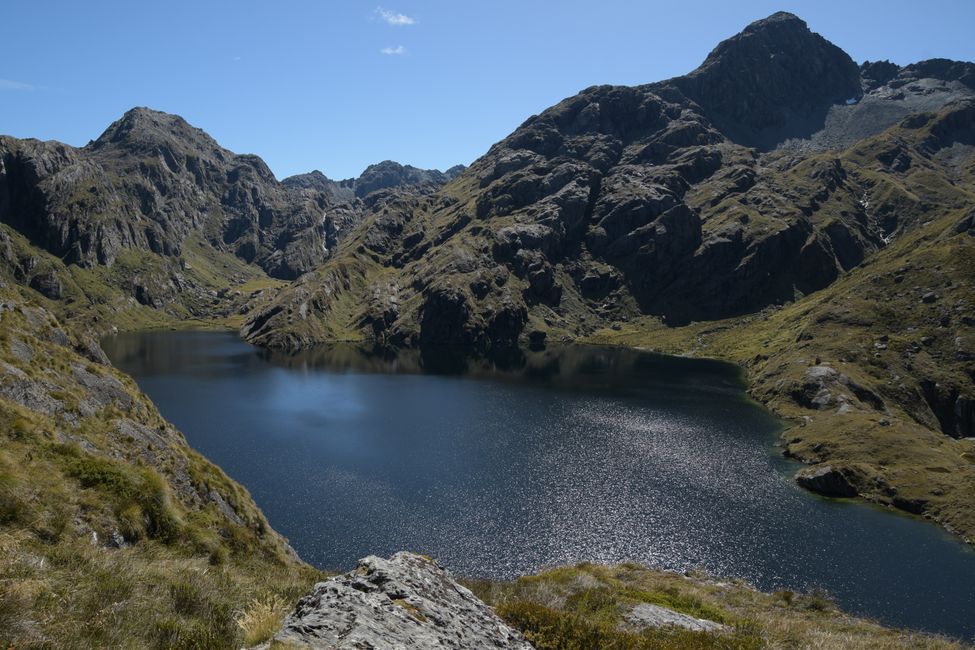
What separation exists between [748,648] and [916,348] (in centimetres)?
21527

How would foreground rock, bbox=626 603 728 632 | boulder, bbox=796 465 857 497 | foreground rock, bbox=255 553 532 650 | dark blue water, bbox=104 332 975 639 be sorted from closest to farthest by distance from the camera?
foreground rock, bbox=255 553 532 650
foreground rock, bbox=626 603 728 632
dark blue water, bbox=104 332 975 639
boulder, bbox=796 465 857 497

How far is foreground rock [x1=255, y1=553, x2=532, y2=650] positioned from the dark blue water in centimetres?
6442

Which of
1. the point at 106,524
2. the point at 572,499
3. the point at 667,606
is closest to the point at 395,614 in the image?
the point at 106,524

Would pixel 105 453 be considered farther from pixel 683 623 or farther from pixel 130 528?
pixel 683 623

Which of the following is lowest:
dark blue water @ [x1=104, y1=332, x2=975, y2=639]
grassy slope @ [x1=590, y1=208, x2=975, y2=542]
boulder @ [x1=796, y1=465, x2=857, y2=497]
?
Answer: dark blue water @ [x1=104, y1=332, x2=975, y2=639]

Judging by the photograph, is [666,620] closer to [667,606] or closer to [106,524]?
[667,606]

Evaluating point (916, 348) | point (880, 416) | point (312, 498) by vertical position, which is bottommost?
point (312, 498)

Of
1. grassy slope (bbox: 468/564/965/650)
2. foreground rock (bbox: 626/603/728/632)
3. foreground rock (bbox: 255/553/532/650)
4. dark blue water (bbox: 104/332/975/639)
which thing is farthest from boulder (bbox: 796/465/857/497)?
foreground rock (bbox: 255/553/532/650)

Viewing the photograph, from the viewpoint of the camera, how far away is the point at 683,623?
24.8 m

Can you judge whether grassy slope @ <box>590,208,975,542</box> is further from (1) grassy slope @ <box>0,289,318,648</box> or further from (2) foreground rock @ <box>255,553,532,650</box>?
(1) grassy slope @ <box>0,289,318,648</box>

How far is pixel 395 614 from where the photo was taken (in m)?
12.6

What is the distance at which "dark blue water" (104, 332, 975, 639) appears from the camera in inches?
3110

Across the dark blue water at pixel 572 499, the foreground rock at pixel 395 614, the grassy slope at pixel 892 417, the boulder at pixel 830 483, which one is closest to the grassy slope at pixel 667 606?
the foreground rock at pixel 395 614

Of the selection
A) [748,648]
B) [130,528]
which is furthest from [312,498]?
[748,648]
